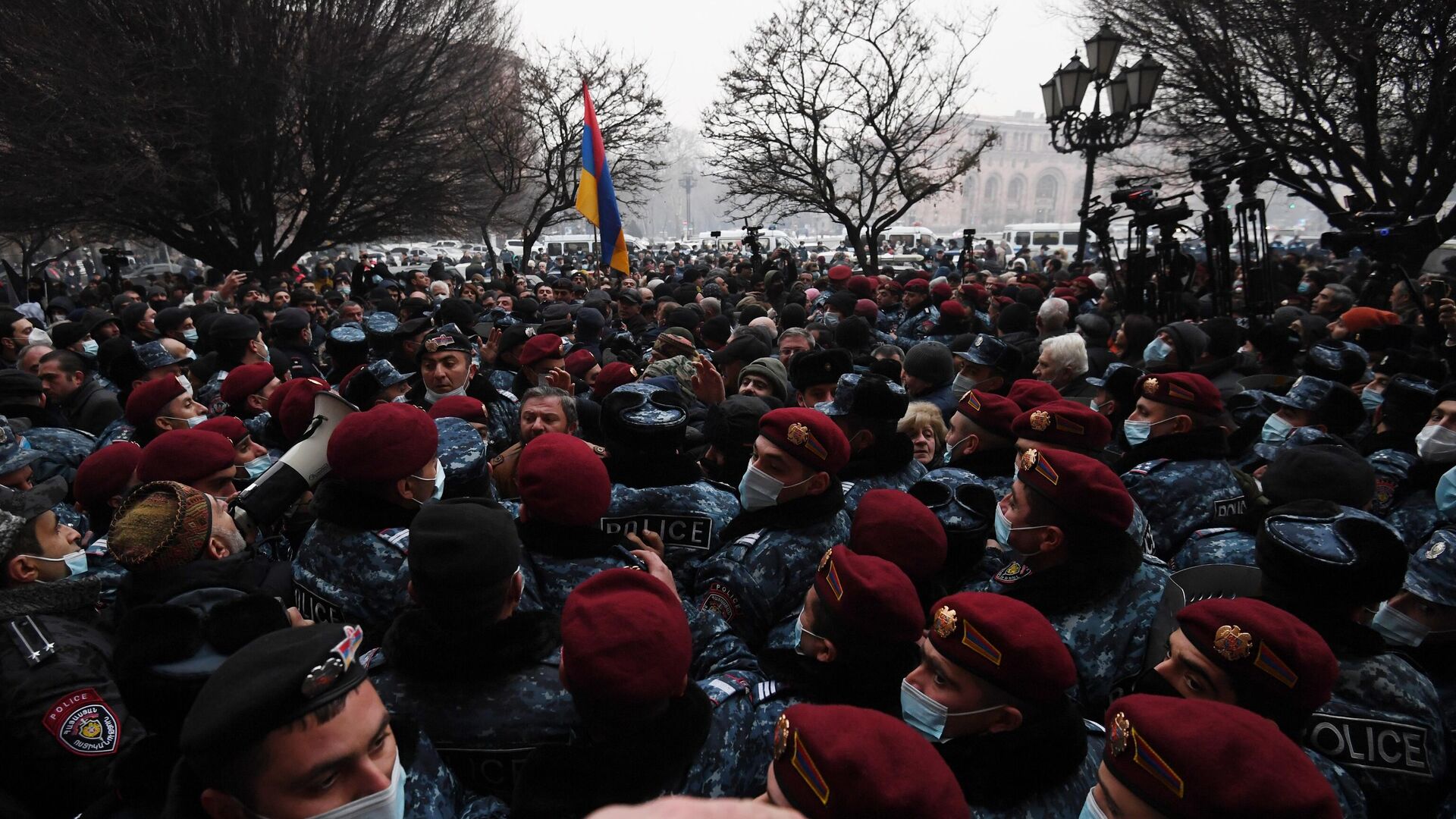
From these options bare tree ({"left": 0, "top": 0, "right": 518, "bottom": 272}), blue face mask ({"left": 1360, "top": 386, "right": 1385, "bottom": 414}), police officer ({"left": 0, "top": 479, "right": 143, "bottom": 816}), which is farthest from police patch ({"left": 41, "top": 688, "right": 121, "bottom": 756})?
bare tree ({"left": 0, "top": 0, "right": 518, "bottom": 272})

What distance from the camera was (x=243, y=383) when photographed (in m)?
5.36

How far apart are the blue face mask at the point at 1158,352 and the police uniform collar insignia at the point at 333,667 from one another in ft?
19.9

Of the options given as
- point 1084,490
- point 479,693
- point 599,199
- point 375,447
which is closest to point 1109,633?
point 1084,490

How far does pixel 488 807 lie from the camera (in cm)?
205

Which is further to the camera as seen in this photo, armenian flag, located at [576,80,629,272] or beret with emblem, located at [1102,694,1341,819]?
armenian flag, located at [576,80,629,272]

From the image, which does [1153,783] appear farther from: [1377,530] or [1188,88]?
[1188,88]

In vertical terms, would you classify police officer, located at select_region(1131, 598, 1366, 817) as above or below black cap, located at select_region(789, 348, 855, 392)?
below

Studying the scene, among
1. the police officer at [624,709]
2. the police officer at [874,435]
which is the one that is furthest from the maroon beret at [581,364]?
the police officer at [624,709]

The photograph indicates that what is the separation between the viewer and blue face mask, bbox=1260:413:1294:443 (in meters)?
4.80

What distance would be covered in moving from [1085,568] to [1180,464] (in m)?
1.61

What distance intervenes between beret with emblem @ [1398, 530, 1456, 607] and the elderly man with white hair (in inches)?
135

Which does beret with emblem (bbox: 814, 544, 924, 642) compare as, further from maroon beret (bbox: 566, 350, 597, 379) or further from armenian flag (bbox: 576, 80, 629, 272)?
armenian flag (bbox: 576, 80, 629, 272)

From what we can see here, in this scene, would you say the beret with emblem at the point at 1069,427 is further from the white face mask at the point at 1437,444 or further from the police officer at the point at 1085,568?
the white face mask at the point at 1437,444

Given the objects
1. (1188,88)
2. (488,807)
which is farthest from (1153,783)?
(1188,88)
